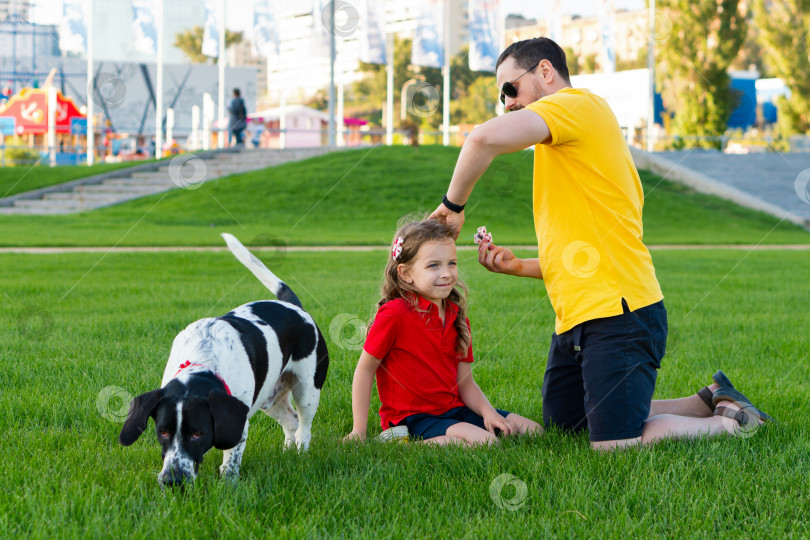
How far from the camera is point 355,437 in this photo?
411 cm

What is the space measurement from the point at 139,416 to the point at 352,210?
21.1 meters

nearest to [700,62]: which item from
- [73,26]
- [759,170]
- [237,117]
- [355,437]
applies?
[759,170]

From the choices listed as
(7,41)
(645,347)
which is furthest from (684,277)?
(7,41)

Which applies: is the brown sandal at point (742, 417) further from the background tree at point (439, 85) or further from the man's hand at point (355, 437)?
the background tree at point (439, 85)

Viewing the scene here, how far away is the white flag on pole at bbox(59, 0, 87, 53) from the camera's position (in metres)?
30.9

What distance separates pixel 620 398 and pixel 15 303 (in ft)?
22.0

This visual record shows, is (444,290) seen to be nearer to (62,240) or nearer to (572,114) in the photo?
(572,114)

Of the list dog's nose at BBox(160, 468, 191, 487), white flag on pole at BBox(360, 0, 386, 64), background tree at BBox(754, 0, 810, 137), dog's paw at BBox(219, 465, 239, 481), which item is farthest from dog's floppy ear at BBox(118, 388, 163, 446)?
background tree at BBox(754, 0, 810, 137)

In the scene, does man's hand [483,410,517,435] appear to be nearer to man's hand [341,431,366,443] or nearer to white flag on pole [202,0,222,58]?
man's hand [341,431,366,443]

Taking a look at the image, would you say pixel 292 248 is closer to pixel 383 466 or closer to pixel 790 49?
pixel 383 466

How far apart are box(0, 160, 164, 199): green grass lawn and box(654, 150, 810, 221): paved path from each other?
21.3 meters

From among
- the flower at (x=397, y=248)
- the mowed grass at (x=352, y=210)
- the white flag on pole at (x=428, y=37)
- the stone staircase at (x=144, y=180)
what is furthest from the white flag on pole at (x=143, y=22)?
the flower at (x=397, y=248)

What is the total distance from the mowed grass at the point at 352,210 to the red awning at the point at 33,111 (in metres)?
13.3

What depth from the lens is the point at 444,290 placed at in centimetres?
418
